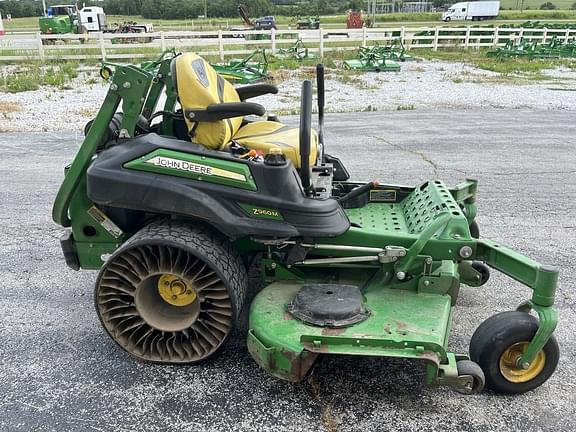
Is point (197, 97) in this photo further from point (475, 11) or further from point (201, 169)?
point (475, 11)

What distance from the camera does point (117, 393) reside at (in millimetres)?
2818

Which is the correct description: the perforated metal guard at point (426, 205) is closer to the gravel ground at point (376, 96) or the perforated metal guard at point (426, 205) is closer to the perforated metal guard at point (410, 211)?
the perforated metal guard at point (410, 211)

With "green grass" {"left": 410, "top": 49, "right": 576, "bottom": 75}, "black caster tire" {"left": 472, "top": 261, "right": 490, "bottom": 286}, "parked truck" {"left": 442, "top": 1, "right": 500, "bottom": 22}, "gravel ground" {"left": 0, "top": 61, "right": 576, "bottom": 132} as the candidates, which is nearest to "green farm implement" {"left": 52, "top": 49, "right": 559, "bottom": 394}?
"black caster tire" {"left": 472, "top": 261, "right": 490, "bottom": 286}

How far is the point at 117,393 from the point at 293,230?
1246 millimetres

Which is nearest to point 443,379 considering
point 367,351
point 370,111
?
point 367,351

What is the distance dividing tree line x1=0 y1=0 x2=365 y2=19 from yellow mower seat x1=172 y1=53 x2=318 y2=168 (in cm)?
5833

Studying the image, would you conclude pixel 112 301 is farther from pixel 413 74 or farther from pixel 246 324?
pixel 413 74

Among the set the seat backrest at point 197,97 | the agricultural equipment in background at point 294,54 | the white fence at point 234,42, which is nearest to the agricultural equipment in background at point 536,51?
the white fence at point 234,42

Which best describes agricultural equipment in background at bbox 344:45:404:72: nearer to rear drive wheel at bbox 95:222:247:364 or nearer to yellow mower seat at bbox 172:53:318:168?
yellow mower seat at bbox 172:53:318:168

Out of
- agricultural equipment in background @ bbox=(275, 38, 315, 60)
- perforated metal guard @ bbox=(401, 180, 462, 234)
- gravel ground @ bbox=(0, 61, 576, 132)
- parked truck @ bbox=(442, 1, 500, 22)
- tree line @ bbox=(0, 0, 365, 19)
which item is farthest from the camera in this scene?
tree line @ bbox=(0, 0, 365, 19)

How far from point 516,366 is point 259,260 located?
1522 mm

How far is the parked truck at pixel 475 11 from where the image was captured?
51062 millimetres

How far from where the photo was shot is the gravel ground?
10.2 meters

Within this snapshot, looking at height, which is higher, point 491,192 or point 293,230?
point 293,230
